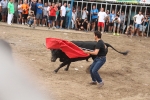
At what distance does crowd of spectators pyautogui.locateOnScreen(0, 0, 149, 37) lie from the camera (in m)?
19.1

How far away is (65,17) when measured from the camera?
20.0 meters

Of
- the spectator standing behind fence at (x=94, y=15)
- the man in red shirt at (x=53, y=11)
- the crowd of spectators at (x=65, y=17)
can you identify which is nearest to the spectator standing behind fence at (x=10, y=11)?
the crowd of spectators at (x=65, y=17)

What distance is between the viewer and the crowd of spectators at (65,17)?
19094mm

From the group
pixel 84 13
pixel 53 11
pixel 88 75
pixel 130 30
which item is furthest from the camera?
pixel 130 30

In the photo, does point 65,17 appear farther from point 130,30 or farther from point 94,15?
point 130,30

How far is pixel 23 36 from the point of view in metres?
15.1

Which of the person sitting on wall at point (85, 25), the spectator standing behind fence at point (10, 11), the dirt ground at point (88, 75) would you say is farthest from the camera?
the person sitting on wall at point (85, 25)

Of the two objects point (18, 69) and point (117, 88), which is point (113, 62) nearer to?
point (117, 88)

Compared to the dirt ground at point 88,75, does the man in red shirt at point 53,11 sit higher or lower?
higher

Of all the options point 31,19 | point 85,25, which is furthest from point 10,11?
point 85,25

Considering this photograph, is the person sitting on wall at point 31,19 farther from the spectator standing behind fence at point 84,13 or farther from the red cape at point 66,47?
the red cape at point 66,47

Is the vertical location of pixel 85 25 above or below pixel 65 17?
below

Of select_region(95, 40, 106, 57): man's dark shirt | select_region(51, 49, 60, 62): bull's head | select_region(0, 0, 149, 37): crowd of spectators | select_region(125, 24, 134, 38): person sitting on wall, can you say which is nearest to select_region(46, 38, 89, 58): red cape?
select_region(51, 49, 60, 62): bull's head

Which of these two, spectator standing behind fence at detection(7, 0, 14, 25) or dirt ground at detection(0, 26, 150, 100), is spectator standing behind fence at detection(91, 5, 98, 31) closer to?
spectator standing behind fence at detection(7, 0, 14, 25)
